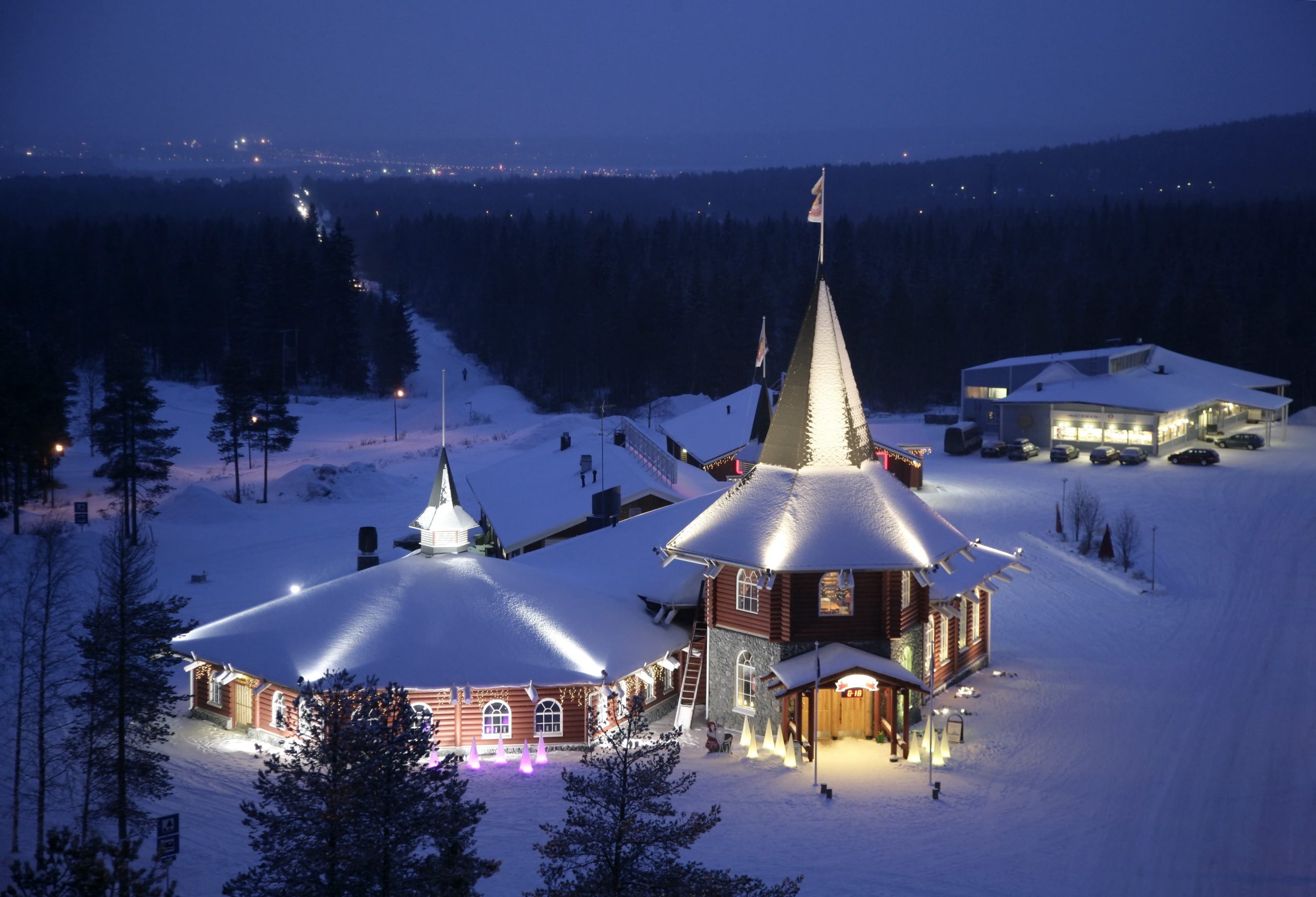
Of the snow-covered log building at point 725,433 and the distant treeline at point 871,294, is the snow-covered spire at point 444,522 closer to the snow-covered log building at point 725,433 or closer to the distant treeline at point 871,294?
the snow-covered log building at point 725,433

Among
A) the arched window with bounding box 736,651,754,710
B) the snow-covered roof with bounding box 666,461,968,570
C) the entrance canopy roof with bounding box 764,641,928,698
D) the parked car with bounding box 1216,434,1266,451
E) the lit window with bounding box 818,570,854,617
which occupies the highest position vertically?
the parked car with bounding box 1216,434,1266,451

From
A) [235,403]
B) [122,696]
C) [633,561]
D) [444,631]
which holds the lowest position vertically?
[122,696]

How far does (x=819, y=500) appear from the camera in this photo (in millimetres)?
25125

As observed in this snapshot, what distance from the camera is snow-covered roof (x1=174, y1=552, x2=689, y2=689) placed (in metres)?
23.8

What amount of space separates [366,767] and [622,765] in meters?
2.87

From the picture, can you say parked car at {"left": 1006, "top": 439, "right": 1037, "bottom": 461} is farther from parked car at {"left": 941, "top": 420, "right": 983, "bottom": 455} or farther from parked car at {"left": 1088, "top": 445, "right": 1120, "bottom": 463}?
parked car at {"left": 1088, "top": 445, "right": 1120, "bottom": 463}

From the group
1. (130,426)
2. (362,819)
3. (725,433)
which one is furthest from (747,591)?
(130,426)

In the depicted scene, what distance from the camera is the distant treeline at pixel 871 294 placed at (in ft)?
303

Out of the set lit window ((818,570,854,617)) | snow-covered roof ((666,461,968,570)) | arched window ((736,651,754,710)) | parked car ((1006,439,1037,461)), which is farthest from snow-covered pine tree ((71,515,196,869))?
parked car ((1006,439,1037,461))

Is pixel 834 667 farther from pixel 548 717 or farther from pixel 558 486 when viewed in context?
pixel 558 486

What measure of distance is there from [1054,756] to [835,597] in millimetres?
5139

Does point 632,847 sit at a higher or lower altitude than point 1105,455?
lower

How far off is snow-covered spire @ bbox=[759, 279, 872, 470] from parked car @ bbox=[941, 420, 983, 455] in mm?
38635

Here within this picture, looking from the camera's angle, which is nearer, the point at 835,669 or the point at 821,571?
the point at 835,669
